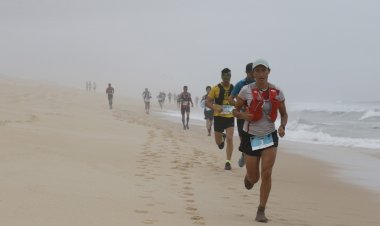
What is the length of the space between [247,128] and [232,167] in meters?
4.42

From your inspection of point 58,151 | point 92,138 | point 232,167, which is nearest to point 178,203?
point 58,151

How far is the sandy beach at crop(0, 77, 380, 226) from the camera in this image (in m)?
4.86

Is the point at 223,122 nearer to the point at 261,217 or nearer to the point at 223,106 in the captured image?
the point at 223,106

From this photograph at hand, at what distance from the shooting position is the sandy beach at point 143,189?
4.86m

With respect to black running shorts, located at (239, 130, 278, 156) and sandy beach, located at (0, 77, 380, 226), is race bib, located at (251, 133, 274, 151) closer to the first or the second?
black running shorts, located at (239, 130, 278, 156)

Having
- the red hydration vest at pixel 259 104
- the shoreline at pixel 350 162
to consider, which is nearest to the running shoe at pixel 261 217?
the red hydration vest at pixel 259 104

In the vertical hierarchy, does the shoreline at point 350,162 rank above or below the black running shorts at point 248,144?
below

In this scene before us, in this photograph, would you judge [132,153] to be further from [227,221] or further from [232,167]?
[227,221]

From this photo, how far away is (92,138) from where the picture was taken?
448 inches

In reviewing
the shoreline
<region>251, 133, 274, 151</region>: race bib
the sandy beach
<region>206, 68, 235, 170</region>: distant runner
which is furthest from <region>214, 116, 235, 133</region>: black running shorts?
<region>251, 133, 274, 151</region>: race bib

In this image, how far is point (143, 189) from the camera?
6.43 metres

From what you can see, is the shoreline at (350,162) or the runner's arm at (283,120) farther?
the shoreline at (350,162)

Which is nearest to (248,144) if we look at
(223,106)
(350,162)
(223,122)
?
(223,106)

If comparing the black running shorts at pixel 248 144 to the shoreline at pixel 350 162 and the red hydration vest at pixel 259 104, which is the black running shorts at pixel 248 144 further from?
the shoreline at pixel 350 162
